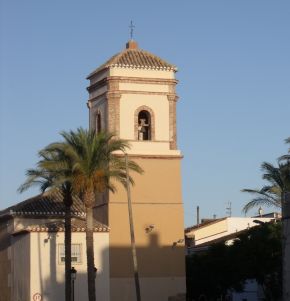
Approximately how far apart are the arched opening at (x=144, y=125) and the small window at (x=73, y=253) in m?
7.59

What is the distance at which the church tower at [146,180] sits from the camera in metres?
52.0

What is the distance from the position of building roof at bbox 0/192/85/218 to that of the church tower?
1559 mm

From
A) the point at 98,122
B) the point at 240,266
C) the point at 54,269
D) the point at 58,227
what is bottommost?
the point at 240,266

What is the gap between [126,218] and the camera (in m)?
52.2

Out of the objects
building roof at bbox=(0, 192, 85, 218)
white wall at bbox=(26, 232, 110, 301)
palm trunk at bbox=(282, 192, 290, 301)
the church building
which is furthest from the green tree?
palm trunk at bbox=(282, 192, 290, 301)

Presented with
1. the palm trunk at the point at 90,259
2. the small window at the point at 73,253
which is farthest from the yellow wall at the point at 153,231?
the palm trunk at the point at 90,259

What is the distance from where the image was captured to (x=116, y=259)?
2032 inches

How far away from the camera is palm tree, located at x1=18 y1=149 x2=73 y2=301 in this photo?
146 ft

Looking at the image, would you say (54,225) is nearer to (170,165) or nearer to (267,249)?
(170,165)

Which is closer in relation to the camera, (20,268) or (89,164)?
(89,164)

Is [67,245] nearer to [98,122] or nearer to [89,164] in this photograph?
[89,164]

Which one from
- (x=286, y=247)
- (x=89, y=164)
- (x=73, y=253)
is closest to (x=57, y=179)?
(x=89, y=164)

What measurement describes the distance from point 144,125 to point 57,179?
426 inches

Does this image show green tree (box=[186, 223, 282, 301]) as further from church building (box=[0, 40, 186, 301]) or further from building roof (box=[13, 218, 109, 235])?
building roof (box=[13, 218, 109, 235])
